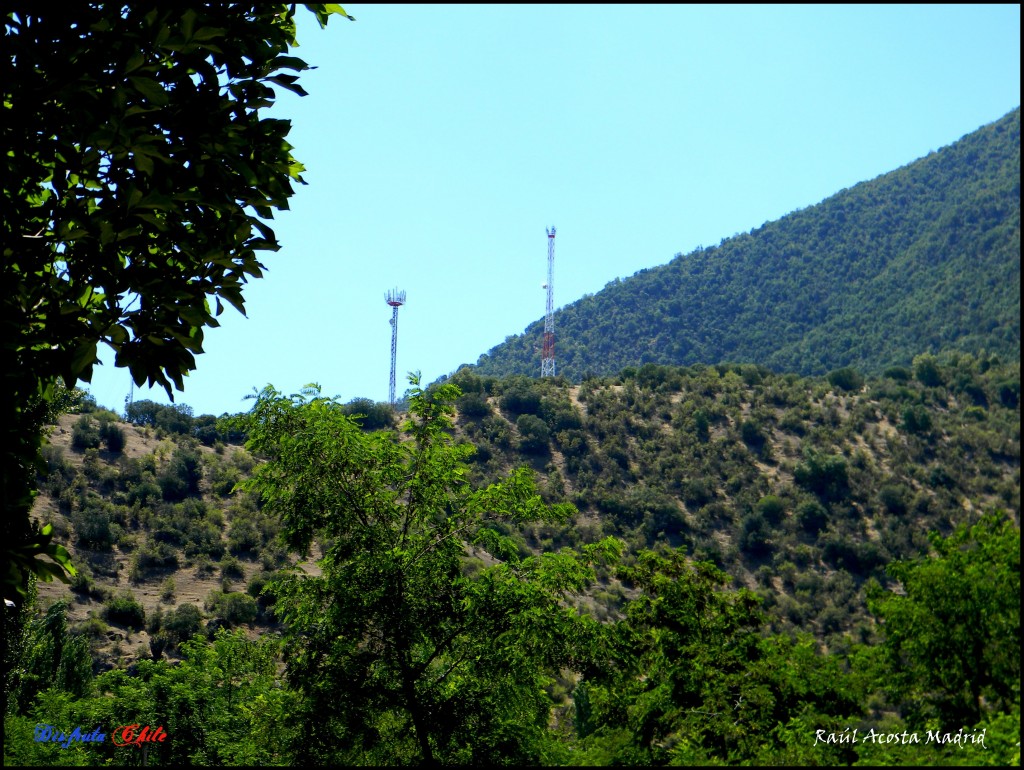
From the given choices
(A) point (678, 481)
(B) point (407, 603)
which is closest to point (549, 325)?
(A) point (678, 481)

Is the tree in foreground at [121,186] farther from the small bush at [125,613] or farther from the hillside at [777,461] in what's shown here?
the hillside at [777,461]

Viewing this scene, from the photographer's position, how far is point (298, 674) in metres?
10.8

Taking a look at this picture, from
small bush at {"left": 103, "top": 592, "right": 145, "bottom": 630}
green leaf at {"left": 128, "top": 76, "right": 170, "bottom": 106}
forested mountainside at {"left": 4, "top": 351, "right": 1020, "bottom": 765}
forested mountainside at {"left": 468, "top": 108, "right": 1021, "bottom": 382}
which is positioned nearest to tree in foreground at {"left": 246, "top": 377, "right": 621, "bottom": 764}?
forested mountainside at {"left": 4, "top": 351, "right": 1020, "bottom": 765}

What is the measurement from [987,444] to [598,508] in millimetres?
22133

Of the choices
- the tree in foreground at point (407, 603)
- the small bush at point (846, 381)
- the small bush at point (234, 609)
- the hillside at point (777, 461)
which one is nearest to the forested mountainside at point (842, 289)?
the small bush at point (846, 381)

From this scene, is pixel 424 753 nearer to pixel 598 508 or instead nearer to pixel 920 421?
pixel 598 508

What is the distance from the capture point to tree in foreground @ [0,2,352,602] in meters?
4.52

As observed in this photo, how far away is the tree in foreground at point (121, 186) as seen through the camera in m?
4.52

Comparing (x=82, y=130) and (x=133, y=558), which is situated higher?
(x=82, y=130)

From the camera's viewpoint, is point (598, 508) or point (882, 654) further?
point (598, 508)

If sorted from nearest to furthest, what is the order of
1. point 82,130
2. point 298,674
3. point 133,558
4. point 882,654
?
point 82,130, point 298,674, point 882,654, point 133,558

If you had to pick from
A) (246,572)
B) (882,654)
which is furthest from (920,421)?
(882,654)

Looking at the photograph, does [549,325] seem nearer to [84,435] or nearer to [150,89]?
A: [84,435]

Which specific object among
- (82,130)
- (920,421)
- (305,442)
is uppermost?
(920,421)
